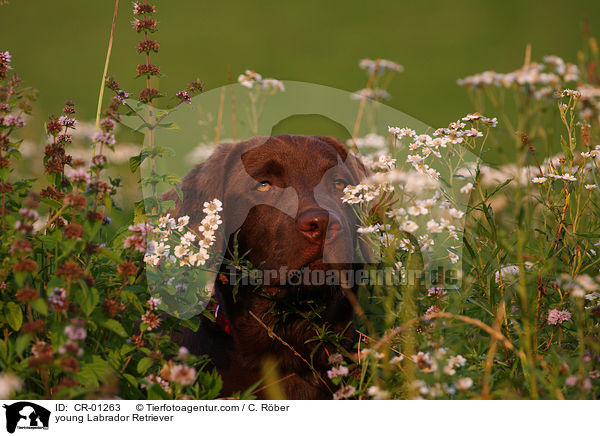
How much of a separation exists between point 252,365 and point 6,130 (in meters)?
1.62

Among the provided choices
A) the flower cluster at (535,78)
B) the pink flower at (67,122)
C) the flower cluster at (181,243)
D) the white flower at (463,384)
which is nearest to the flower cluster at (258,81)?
the flower cluster at (181,243)

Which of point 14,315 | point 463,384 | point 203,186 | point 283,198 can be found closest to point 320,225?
point 283,198

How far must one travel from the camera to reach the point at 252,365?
122 inches

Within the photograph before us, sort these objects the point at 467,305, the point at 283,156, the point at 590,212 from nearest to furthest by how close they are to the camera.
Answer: the point at 467,305 < the point at 590,212 < the point at 283,156

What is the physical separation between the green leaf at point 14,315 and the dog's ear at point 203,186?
1.16 meters

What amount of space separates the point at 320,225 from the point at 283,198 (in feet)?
1.44

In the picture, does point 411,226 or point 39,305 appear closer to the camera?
point 39,305

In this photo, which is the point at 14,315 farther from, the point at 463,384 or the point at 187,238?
the point at 463,384

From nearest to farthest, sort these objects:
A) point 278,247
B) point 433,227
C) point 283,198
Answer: point 433,227 < point 278,247 < point 283,198

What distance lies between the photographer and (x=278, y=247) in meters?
2.88

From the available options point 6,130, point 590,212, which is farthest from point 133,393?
point 590,212
